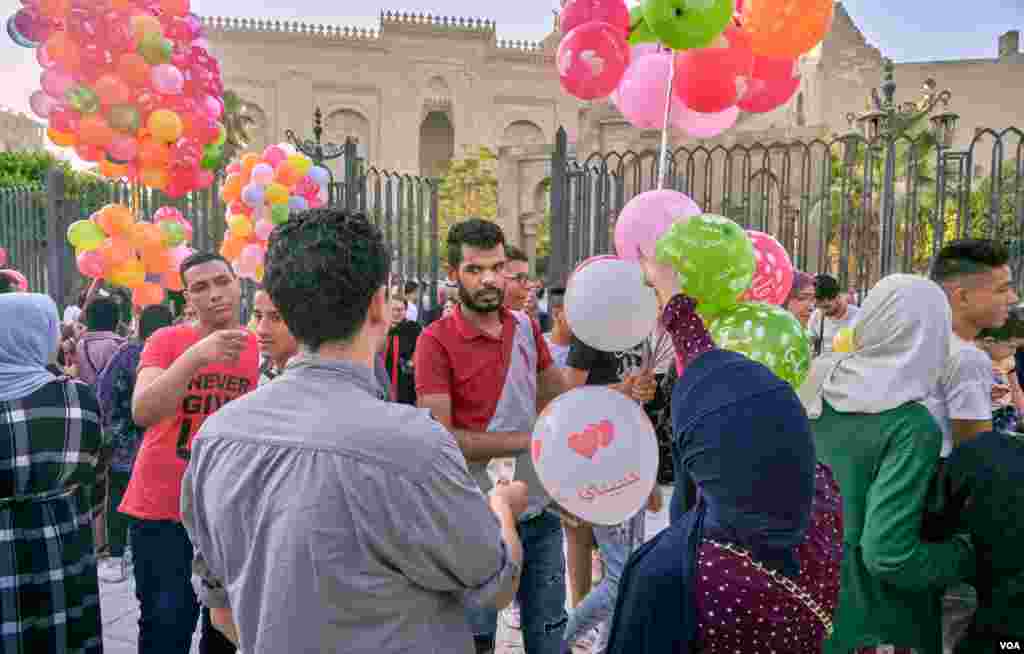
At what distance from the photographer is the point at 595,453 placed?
256cm

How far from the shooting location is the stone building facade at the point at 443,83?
3525 cm

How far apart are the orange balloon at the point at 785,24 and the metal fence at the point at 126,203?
5.21 metres

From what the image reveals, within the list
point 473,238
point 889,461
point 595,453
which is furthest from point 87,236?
point 889,461

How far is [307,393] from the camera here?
4.58 ft

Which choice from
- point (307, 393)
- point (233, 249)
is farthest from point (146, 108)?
point (307, 393)

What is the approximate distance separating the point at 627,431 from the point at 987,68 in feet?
135

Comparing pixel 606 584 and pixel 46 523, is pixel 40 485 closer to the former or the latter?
pixel 46 523

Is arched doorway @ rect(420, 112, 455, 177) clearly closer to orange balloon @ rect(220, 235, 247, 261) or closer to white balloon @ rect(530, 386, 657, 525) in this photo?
orange balloon @ rect(220, 235, 247, 261)

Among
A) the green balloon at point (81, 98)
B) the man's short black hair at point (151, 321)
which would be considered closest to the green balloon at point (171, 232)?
the green balloon at point (81, 98)

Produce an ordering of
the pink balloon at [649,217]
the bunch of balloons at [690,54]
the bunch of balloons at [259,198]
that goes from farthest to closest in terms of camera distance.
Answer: the bunch of balloons at [259,198] < the pink balloon at [649,217] < the bunch of balloons at [690,54]

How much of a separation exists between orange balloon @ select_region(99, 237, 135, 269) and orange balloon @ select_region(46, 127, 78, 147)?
2.45 feet

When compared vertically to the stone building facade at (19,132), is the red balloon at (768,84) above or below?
below

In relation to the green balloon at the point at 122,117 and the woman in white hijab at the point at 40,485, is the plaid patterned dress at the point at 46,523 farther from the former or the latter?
the green balloon at the point at 122,117

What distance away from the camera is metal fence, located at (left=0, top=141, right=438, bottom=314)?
820cm
